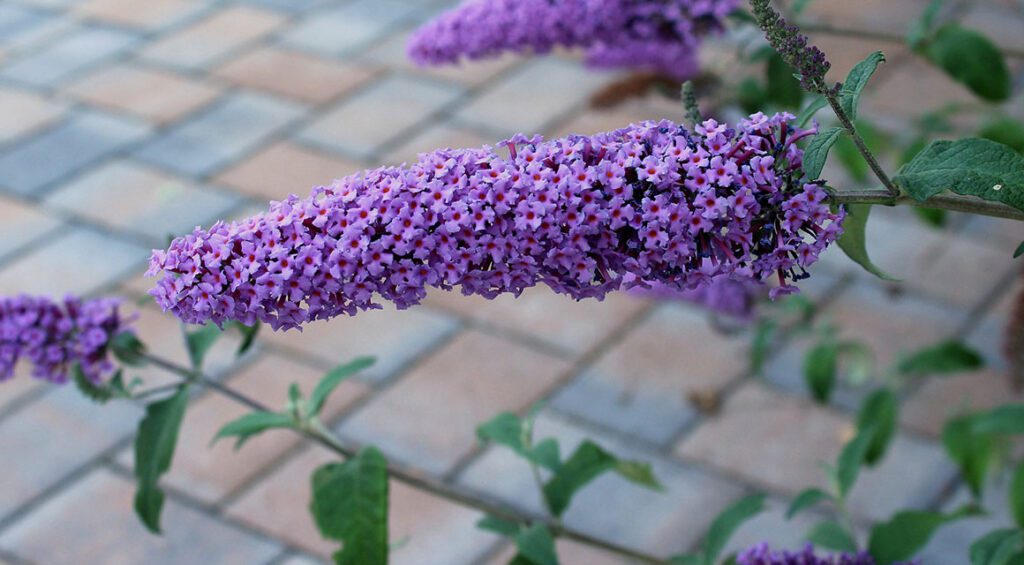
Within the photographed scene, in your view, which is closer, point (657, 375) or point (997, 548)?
point (997, 548)

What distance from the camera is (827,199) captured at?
36.6 inches

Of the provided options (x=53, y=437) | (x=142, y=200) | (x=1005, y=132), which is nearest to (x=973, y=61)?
(x=1005, y=132)

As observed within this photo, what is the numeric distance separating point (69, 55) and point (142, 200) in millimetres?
900

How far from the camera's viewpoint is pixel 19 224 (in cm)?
313

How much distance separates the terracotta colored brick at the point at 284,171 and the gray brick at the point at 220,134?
2.5 inches

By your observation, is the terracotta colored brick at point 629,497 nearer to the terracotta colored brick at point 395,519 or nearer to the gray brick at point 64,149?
the terracotta colored brick at point 395,519

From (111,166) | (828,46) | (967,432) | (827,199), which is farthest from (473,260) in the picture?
(828,46)

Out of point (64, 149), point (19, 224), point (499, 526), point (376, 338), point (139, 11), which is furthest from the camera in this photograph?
point (139, 11)

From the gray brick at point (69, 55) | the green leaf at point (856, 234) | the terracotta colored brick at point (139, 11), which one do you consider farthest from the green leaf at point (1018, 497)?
the terracotta colored brick at point (139, 11)

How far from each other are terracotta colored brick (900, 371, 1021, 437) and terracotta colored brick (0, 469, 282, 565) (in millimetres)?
1145

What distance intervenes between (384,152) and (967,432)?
167 centimetres

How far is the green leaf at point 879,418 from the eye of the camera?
2039 mm

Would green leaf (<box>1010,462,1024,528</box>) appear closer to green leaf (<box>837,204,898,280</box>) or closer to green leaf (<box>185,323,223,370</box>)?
green leaf (<box>837,204,898,280</box>)

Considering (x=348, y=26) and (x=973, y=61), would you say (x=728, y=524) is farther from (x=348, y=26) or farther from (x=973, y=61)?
(x=348, y=26)
